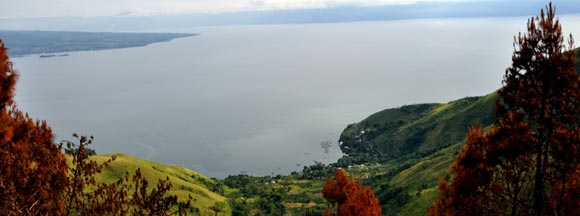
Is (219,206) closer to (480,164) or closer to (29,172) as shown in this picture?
(480,164)

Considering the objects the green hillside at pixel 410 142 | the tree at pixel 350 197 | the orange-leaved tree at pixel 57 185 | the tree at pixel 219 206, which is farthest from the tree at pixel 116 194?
the green hillside at pixel 410 142

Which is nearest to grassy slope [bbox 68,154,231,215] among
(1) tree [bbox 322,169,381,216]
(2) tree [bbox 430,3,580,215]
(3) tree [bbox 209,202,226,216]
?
(3) tree [bbox 209,202,226,216]

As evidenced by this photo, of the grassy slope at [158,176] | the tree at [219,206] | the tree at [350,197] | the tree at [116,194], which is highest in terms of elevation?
the tree at [116,194]

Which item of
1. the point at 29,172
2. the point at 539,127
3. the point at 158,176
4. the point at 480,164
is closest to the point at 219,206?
the point at 158,176

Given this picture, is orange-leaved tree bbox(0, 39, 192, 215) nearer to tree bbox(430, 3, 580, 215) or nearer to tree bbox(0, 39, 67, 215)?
tree bbox(0, 39, 67, 215)

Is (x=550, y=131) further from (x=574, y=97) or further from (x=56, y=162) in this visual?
(x=56, y=162)

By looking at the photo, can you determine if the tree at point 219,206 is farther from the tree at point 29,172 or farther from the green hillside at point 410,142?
the tree at point 29,172
